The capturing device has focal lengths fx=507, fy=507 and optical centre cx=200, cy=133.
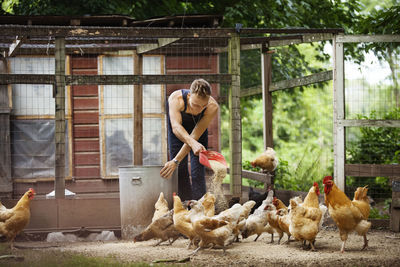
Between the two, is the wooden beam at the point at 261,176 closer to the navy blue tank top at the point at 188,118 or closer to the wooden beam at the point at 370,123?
the wooden beam at the point at 370,123

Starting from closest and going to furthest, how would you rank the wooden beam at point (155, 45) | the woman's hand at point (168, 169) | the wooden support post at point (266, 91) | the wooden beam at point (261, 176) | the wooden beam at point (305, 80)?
1. the woman's hand at point (168, 169)
2. the wooden beam at point (305, 80)
3. the wooden beam at point (155, 45)
4. the wooden beam at point (261, 176)
5. the wooden support post at point (266, 91)

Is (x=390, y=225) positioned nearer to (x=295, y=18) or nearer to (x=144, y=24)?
Answer: (x=144, y=24)

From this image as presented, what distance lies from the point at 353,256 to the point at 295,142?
2041 cm

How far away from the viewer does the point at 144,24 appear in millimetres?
8039

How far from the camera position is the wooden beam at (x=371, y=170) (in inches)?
274

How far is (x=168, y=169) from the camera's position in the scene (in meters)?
6.11

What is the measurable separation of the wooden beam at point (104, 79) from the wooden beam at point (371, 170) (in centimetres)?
207

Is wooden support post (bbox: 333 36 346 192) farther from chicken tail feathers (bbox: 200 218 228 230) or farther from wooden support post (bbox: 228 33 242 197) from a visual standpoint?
chicken tail feathers (bbox: 200 218 228 230)

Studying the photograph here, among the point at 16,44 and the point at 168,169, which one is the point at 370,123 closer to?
the point at 168,169

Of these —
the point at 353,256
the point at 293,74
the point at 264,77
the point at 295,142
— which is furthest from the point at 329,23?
the point at 295,142

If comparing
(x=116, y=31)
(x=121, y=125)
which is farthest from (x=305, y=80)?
(x=121, y=125)

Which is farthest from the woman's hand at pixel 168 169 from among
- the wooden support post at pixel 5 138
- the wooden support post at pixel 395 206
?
the wooden support post at pixel 5 138

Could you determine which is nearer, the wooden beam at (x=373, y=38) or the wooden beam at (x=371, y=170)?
the wooden beam at (x=373, y=38)

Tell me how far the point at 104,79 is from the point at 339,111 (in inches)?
126
